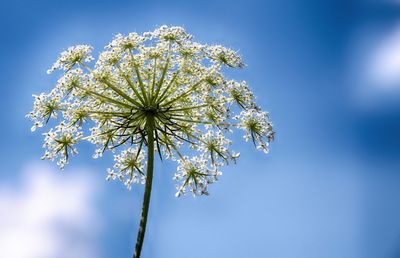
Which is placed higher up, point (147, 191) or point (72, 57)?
point (72, 57)

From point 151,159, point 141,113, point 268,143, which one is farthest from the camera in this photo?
point 268,143

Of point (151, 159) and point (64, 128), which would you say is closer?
point (151, 159)

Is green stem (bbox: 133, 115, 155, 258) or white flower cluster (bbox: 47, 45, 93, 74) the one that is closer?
green stem (bbox: 133, 115, 155, 258)

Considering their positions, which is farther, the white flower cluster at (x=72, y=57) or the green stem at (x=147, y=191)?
the white flower cluster at (x=72, y=57)

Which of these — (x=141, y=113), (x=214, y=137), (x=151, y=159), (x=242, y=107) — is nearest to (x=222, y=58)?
(x=242, y=107)

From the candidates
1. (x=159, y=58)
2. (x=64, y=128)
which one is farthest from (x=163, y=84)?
(x=64, y=128)

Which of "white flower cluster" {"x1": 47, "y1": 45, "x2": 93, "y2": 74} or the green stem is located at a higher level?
"white flower cluster" {"x1": 47, "y1": 45, "x2": 93, "y2": 74}

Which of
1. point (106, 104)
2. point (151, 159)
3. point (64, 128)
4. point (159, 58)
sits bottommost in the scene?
point (151, 159)

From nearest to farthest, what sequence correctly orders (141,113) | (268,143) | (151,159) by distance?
(151,159) → (141,113) → (268,143)

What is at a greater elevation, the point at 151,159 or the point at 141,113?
the point at 141,113

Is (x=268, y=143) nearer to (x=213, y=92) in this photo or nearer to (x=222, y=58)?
(x=213, y=92)

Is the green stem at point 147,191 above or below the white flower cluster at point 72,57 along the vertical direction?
below
